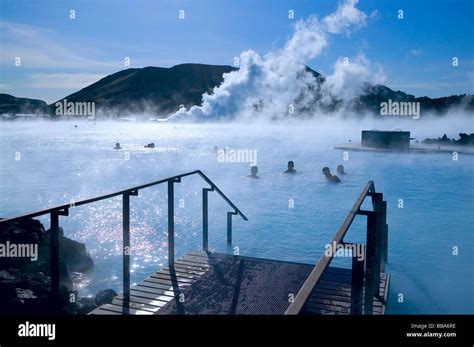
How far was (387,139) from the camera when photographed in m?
28.7

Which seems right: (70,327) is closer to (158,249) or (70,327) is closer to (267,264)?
(267,264)

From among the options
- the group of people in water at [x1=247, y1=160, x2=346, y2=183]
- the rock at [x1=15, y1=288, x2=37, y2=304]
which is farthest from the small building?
the rock at [x1=15, y1=288, x2=37, y2=304]

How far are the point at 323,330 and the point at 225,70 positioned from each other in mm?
90886

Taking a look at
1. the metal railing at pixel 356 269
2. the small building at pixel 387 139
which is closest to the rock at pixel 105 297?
the metal railing at pixel 356 269

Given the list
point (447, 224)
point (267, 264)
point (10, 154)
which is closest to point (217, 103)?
point (10, 154)

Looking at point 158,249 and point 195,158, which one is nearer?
point 158,249

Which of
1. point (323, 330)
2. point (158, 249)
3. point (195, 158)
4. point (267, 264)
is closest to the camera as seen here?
point (323, 330)

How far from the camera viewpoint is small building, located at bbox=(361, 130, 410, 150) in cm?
2828

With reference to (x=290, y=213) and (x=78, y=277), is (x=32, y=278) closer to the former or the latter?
(x=78, y=277)

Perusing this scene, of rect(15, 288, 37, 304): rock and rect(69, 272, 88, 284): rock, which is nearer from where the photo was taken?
rect(15, 288, 37, 304): rock

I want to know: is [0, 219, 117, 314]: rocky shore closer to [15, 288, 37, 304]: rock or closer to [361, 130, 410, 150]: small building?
[15, 288, 37, 304]: rock

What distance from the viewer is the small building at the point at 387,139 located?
92.8ft

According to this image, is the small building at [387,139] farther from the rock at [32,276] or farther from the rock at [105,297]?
the rock at [105,297]

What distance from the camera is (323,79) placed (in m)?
90.4
